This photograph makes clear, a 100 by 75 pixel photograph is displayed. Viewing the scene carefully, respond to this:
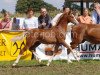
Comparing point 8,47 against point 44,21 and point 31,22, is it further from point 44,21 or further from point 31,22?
point 44,21

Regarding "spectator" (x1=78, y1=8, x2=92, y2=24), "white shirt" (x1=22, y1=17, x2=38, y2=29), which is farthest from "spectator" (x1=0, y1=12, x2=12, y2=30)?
"spectator" (x1=78, y1=8, x2=92, y2=24)

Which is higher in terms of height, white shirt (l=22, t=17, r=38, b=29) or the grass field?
white shirt (l=22, t=17, r=38, b=29)

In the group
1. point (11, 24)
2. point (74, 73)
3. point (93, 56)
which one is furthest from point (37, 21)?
point (74, 73)

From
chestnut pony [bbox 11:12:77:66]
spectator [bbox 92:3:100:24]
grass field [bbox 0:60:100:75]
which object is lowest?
grass field [bbox 0:60:100:75]

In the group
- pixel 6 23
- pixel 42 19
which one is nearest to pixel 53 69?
pixel 42 19

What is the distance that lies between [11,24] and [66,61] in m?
2.94

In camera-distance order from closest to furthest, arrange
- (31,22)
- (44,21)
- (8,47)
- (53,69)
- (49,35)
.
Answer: (53,69) < (49,35) < (31,22) < (44,21) < (8,47)

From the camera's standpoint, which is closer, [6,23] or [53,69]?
[53,69]

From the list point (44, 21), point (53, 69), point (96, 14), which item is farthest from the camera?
point (96, 14)

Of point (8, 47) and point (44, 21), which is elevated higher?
point (44, 21)

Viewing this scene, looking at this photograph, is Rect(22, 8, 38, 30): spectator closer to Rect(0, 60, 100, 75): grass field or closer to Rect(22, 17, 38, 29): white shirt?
Rect(22, 17, 38, 29): white shirt

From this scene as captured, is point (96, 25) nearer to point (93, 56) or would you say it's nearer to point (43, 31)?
point (93, 56)

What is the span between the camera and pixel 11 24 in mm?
16641

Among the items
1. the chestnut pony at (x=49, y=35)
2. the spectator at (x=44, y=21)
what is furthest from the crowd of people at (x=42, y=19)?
the chestnut pony at (x=49, y=35)
